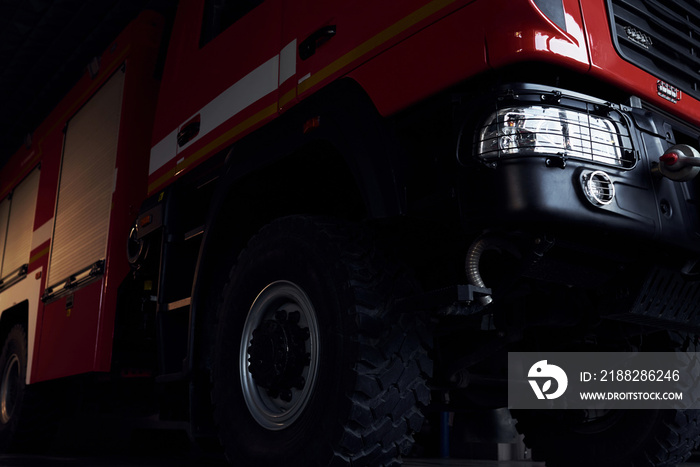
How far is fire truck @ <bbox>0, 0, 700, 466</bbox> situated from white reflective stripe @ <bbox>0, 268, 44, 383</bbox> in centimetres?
203

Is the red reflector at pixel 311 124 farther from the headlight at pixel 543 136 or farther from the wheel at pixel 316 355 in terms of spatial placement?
the headlight at pixel 543 136

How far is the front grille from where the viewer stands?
2084mm

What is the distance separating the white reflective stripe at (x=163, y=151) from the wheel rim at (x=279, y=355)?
129cm

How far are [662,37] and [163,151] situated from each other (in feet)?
8.00

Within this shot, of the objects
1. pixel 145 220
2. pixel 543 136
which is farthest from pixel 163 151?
pixel 543 136

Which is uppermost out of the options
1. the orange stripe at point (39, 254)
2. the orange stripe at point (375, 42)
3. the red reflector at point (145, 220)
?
the orange stripe at point (39, 254)

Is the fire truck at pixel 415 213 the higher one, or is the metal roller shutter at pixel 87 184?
the metal roller shutter at pixel 87 184

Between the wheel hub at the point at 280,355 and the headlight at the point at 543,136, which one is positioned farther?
the wheel hub at the point at 280,355

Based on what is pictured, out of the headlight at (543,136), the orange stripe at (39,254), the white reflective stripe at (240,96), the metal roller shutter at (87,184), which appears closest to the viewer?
the headlight at (543,136)

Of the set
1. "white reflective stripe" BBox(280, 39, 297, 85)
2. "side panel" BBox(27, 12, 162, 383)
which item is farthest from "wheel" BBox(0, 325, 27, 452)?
"white reflective stripe" BBox(280, 39, 297, 85)

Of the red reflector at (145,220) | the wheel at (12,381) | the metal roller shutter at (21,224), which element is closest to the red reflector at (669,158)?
the red reflector at (145,220)

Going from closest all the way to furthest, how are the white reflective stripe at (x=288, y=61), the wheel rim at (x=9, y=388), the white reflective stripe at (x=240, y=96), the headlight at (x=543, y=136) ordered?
the headlight at (x=543, y=136) < the white reflective stripe at (x=288, y=61) < the white reflective stripe at (x=240, y=96) < the wheel rim at (x=9, y=388)

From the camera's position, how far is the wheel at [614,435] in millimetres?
2723

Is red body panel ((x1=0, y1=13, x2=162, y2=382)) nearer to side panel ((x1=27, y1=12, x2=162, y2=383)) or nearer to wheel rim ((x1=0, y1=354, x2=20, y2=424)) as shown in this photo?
side panel ((x1=27, y1=12, x2=162, y2=383))
